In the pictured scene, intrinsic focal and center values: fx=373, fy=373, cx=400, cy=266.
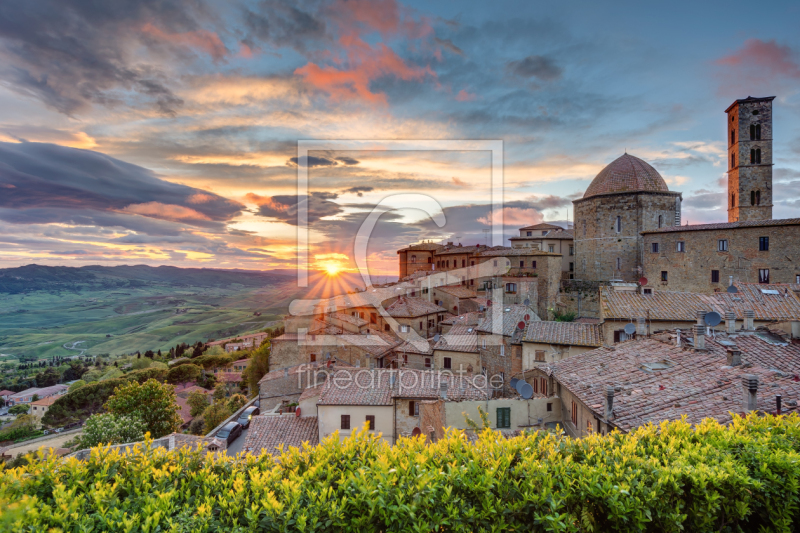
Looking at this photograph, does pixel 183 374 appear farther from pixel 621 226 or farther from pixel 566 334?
pixel 621 226

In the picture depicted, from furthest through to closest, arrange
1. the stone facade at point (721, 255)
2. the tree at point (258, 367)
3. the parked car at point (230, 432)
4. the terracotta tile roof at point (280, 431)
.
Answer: the tree at point (258, 367), the stone facade at point (721, 255), the parked car at point (230, 432), the terracotta tile roof at point (280, 431)

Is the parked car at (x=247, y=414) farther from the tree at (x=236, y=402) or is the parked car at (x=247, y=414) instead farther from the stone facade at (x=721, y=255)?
the stone facade at (x=721, y=255)

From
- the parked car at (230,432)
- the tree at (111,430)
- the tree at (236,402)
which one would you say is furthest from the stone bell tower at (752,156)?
the tree at (111,430)

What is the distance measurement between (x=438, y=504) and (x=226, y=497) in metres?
2.18

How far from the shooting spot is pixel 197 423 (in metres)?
35.6

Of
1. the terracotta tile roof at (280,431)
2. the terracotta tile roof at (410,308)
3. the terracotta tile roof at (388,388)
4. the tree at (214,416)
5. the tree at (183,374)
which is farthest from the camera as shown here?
the tree at (183,374)

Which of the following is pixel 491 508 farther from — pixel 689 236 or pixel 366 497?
pixel 689 236

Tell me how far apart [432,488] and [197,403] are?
143ft

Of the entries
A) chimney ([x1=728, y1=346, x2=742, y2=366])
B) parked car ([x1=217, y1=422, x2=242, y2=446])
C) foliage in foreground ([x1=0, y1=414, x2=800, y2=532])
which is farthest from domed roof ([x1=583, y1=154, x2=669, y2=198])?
parked car ([x1=217, y1=422, x2=242, y2=446])

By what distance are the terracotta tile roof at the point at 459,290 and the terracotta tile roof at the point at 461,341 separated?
39.3 ft

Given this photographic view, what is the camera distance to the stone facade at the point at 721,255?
26.6 m

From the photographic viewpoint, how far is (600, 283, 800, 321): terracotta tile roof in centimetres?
1714

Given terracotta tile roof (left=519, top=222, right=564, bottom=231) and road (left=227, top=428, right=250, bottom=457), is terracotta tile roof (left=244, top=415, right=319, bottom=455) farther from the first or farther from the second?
terracotta tile roof (left=519, top=222, right=564, bottom=231)

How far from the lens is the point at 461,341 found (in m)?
26.6
